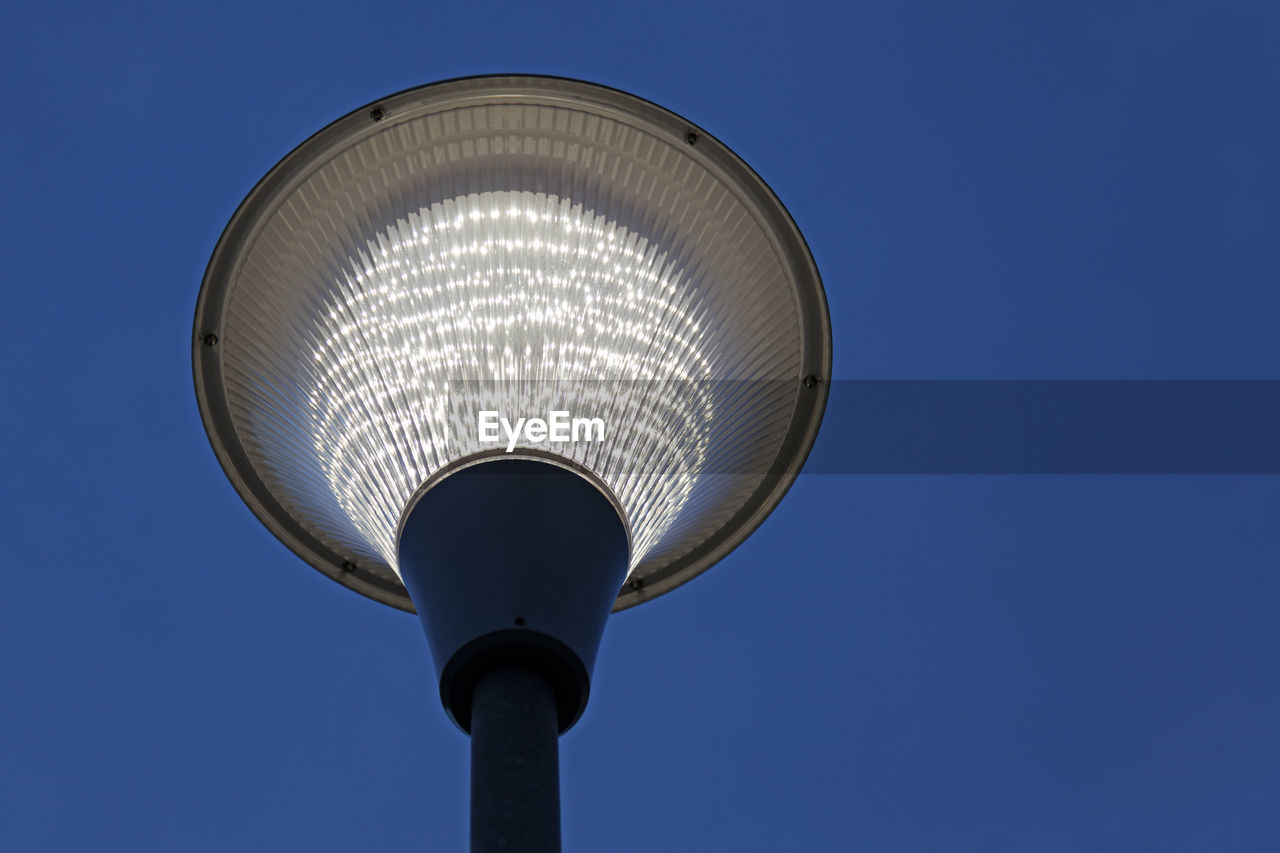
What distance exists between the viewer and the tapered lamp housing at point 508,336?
156 inches

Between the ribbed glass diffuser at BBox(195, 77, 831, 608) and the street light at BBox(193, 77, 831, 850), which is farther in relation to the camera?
the ribbed glass diffuser at BBox(195, 77, 831, 608)

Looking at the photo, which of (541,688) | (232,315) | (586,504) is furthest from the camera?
(232,315)

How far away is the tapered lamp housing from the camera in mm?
3955

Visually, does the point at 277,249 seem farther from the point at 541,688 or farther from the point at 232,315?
the point at 541,688

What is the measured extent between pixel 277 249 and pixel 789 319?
5.72 ft

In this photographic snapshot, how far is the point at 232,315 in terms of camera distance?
4582mm

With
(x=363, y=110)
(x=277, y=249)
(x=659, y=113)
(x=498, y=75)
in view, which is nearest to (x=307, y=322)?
(x=277, y=249)

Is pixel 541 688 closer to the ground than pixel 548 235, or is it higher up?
closer to the ground

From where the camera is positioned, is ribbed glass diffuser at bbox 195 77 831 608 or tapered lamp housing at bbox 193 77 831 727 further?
ribbed glass diffuser at bbox 195 77 831 608

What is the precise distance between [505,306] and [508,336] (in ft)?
0.31

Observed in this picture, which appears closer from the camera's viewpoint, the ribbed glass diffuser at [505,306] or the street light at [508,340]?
the street light at [508,340]

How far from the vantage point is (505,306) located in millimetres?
4109

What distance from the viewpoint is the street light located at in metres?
3.92

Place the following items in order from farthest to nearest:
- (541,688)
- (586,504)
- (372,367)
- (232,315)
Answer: (232,315)
(372,367)
(586,504)
(541,688)
